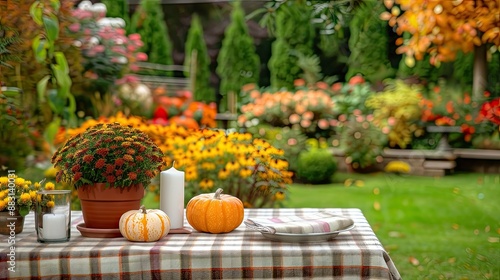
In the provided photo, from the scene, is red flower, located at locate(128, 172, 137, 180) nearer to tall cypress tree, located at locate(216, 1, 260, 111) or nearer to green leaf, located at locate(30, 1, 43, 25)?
green leaf, located at locate(30, 1, 43, 25)

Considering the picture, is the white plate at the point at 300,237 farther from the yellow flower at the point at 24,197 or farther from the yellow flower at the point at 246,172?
the yellow flower at the point at 246,172

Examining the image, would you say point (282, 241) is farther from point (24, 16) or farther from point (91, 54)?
point (91, 54)

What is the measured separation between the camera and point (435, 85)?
8.27m

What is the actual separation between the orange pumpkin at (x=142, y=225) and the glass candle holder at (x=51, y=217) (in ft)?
0.49

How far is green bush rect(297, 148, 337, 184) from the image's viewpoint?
6.98m

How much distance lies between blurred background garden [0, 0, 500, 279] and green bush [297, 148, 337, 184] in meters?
0.01

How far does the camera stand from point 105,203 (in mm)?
1952

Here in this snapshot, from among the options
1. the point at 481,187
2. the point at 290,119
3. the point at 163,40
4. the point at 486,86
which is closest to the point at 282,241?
the point at 481,187

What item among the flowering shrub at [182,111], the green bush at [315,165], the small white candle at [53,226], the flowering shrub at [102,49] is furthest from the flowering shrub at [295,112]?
the small white candle at [53,226]

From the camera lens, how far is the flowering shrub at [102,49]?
6.34 m

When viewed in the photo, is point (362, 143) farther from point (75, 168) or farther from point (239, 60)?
point (75, 168)

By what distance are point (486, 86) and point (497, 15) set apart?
3.36 meters

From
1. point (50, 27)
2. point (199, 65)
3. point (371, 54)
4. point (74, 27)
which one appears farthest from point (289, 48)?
point (50, 27)

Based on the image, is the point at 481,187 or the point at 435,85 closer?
the point at 481,187
